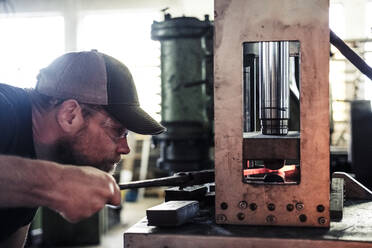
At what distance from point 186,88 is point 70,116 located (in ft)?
6.81

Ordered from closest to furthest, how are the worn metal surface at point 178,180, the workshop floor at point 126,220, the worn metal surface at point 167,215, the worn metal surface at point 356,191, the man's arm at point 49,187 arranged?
the man's arm at point 49,187 → the worn metal surface at point 167,215 → the worn metal surface at point 178,180 → the worn metal surface at point 356,191 → the workshop floor at point 126,220

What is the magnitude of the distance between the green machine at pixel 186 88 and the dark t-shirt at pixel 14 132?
201cm

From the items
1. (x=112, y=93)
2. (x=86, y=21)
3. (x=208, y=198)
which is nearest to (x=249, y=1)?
(x=112, y=93)

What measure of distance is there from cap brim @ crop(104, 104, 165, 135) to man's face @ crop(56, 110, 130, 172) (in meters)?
0.02

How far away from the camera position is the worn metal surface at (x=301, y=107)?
3.17ft

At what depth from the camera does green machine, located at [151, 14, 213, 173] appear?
3055 mm

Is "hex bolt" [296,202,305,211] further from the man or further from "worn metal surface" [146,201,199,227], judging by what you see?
the man

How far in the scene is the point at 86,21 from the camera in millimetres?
5727

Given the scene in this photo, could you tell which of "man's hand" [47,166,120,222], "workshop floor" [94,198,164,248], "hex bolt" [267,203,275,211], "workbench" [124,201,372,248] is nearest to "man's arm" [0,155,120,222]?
"man's hand" [47,166,120,222]

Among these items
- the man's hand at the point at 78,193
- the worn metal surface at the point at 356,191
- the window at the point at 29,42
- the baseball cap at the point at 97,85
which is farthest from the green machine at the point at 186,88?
the window at the point at 29,42

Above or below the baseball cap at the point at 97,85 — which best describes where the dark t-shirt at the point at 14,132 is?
below

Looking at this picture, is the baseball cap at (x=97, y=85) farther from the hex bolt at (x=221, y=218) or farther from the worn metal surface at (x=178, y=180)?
the hex bolt at (x=221, y=218)

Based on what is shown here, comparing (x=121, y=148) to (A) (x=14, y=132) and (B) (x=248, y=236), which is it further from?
(B) (x=248, y=236)

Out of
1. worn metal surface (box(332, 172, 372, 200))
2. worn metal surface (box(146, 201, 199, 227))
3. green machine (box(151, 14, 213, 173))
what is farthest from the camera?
green machine (box(151, 14, 213, 173))
